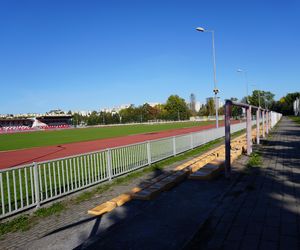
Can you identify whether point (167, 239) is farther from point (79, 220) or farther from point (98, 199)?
point (98, 199)

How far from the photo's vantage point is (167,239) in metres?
4.49

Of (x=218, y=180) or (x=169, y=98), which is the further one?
(x=169, y=98)

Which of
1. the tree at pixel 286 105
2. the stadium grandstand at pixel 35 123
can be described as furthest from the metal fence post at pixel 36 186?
the tree at pixel 286 105

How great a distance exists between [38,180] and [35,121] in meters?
108

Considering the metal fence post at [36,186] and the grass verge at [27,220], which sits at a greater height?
the metal fence post at [36,186]

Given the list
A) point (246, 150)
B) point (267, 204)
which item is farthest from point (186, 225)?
point (246, 150)

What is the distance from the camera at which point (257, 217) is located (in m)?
5.16

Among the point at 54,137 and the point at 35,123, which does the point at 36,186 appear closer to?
the point at 54,137

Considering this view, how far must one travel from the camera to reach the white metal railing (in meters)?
6.45

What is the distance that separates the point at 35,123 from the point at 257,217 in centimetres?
10991

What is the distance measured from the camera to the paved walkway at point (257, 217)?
4199 millimetres

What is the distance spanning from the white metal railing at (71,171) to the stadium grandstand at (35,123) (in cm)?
8686

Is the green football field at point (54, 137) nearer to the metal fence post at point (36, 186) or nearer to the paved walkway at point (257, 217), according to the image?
the metal fence post at point (36, 186)

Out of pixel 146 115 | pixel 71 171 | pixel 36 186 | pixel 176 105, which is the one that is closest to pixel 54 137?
pixel 71 171
